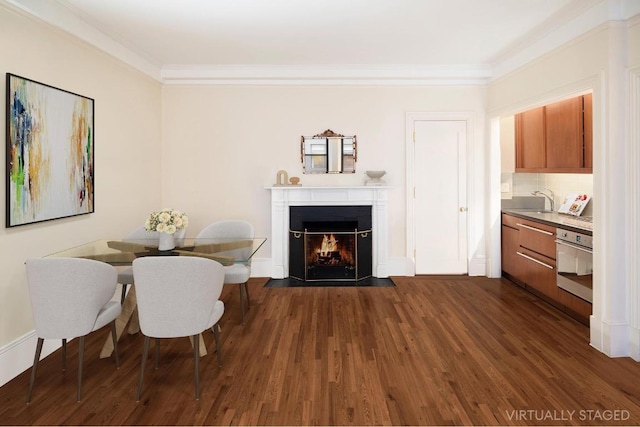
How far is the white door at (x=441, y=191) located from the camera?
17.7 ft

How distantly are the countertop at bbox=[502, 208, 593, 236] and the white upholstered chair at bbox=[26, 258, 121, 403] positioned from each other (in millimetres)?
3853

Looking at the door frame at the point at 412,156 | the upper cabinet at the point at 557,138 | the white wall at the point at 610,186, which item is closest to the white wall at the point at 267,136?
the door frame at the point at 412,156

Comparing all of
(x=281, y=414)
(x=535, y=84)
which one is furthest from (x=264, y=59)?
(x=281, y=414)

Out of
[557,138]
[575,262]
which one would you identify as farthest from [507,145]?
[575,262]

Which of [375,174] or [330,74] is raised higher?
[330,74]

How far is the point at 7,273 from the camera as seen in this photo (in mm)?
2787

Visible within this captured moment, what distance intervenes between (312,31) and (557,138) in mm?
2890

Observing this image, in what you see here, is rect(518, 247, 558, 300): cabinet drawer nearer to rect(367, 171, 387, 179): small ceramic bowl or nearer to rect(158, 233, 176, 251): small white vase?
rect(367, 171, 387, 179): small ceramic bowl

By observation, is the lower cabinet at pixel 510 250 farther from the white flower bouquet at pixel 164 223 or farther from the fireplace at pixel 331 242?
the white flower bouquet at pixel 164 223

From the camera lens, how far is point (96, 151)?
3.81 metres

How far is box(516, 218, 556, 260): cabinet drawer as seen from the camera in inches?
161

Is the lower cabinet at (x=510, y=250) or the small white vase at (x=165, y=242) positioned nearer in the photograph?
the small white vase at (x=165, y=242)

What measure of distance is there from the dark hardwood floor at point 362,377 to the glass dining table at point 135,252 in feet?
0.71

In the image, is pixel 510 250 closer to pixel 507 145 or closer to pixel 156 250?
pixel 507 145
